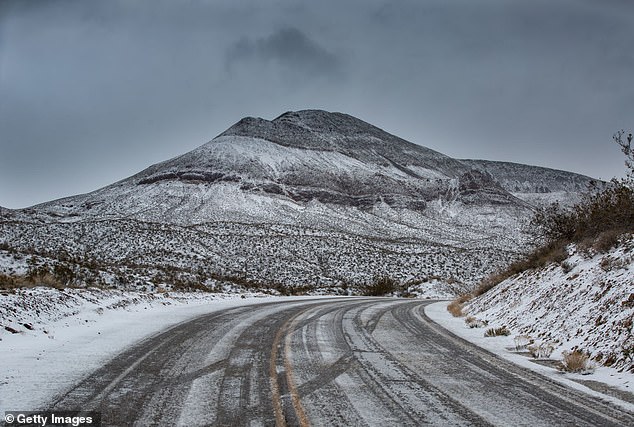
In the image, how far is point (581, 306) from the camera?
9898mm

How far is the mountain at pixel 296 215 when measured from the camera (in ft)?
133

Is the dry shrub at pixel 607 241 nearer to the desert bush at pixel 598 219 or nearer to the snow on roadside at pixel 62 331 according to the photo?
the desert bush at pixel 598 219

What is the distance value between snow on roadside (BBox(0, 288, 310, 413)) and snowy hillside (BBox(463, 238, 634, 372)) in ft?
27.4

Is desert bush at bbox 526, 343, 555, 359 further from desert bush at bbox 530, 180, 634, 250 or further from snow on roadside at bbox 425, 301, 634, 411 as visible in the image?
desert bush at bbox 530, 180, 634, 250

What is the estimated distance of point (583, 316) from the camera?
9492mm

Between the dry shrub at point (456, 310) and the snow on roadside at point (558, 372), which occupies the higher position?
the snow on roadside at point (558, 372)

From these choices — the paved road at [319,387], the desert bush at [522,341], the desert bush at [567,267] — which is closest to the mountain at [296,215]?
the paved road at [319,387]

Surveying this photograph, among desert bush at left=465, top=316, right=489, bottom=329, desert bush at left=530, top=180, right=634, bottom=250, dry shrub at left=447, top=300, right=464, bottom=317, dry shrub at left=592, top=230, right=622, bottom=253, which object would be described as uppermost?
desert bush at left=530, top=180, right=634, bottom=250

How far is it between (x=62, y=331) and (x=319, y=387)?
6.66 metres

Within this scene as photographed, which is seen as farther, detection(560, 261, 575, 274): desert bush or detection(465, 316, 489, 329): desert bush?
detection(465, 316, 489, 329): desert bush

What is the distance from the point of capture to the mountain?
1601 inches

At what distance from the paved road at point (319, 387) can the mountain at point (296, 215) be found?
1735 centimetres

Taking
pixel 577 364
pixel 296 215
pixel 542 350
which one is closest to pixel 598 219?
pixel 542 350

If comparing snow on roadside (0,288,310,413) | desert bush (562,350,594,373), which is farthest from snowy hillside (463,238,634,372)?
snow on roadside (0,288,310,413)
